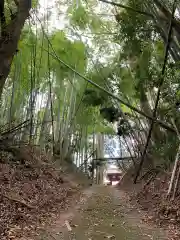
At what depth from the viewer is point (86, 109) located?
41.7 ft

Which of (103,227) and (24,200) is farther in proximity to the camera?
(24,200)

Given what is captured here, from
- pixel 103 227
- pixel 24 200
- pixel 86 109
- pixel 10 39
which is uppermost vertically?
pixel 86 109

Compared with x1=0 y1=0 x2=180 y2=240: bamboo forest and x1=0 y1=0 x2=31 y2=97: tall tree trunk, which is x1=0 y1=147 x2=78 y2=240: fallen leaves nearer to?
x1=0 y1=0 x2=180 y2=240: bamboo forest

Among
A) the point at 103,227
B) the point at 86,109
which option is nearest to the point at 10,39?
the point at 103,227

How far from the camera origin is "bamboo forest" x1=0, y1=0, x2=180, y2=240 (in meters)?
4.09

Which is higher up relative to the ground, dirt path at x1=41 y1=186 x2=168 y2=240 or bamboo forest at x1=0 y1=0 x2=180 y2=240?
bamboo forest at x1=0 y1=0 x2=180 y2=240

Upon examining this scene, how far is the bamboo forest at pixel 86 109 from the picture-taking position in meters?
4.09

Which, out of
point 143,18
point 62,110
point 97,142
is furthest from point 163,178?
point 97,142

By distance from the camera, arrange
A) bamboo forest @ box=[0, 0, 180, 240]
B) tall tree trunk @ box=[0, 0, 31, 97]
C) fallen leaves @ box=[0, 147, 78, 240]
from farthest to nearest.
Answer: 1. bamboo forest @ box=[0, 0, 180, 240]
2. fallen leaves @ box=[0, 147, 78, 240]
3. tall tree trunk @ box=[0, 0, 31, 97]

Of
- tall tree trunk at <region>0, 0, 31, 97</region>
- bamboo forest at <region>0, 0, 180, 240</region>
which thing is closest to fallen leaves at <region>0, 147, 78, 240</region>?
bamboo forest at <region>0, 0, 180, 240</region>

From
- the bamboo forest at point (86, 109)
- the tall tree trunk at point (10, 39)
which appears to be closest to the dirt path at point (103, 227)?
the bamboo forest at point (86, 109)

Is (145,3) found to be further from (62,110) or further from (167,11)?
(62,110)

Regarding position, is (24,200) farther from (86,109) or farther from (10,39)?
(86,109)

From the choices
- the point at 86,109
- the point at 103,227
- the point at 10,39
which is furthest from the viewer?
the point at 86,109
